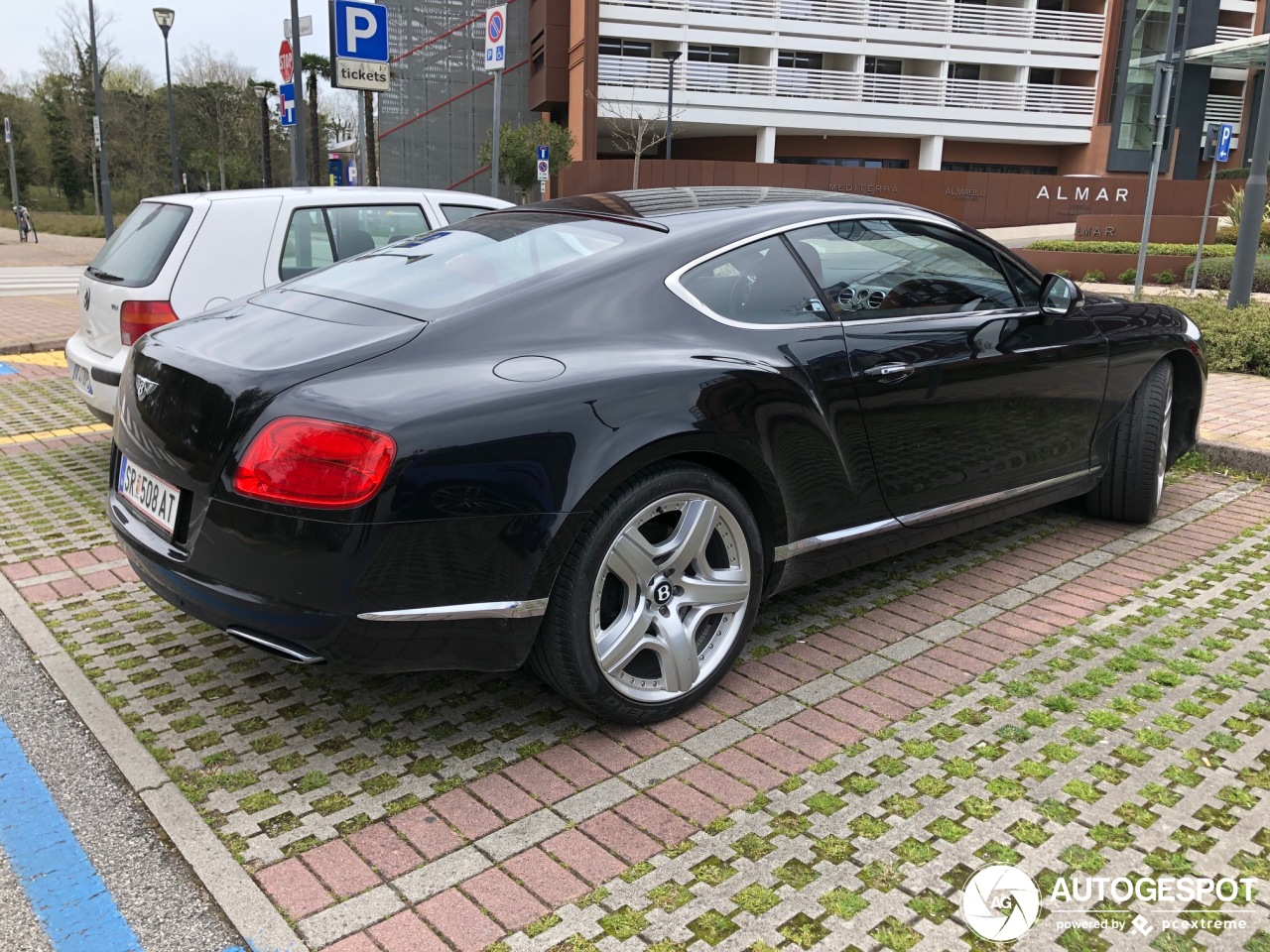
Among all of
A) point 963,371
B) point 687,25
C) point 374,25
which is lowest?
point 963,371

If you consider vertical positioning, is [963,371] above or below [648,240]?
below

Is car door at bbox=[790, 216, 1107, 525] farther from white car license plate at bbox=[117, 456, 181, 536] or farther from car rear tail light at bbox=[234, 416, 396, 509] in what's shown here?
white car license plate at bbox=[117, 456, 181, 536]

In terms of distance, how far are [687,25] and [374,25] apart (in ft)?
117

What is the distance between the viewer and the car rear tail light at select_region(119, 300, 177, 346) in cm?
520

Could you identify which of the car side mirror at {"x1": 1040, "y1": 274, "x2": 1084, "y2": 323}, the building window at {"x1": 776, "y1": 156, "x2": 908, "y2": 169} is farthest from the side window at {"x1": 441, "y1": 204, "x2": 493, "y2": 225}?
the building window at {"x1": 776, "y1": 156, "x2": 908, "y2": 169}

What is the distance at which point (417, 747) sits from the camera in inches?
116

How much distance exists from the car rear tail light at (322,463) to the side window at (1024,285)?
2795 mm

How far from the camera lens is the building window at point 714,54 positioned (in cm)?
4472

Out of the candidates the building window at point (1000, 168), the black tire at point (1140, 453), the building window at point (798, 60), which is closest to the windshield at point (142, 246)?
the black tire at point (1140, 453)

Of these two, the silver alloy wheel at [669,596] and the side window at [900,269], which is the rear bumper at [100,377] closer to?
the silver alloy wheel at [669,596]

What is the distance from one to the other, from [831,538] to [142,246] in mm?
4227

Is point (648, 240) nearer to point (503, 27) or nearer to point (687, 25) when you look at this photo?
point (503, 27)

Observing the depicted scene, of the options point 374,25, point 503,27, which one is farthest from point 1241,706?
point 503,27

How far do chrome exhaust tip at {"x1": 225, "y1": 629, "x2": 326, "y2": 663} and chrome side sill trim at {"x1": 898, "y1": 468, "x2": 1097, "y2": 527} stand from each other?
2.11 meters
